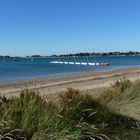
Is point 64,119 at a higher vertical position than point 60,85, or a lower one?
higher

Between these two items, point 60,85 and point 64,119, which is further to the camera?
point 60,85

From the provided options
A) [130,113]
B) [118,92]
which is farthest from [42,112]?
[118,92]

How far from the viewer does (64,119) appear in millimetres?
6465

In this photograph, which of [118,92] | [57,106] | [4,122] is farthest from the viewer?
[118,92]

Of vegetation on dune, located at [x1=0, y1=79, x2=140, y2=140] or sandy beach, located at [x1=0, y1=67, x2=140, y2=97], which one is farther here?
sandy beach, located at [x1=0, y1=67, x2=140, y2=97]

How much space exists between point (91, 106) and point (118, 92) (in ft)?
7.51

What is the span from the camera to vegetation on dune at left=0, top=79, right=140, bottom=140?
5.84 metres

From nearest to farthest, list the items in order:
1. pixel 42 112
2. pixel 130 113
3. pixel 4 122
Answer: pixel 4 122, pixel 42 112, pixel 130 113

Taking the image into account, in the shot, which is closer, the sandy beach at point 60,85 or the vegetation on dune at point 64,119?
the vegetation on dune at point 64,119

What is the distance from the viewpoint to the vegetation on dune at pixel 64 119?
→ 5844mm

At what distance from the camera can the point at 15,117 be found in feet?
20.0

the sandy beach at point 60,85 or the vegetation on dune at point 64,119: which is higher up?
the vegetation on dune at point 64,119

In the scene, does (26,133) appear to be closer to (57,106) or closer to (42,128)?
(42,128)

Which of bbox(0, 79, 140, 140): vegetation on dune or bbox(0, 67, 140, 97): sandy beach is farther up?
bbox(0, 79, 140, 140): vegetation on dune
